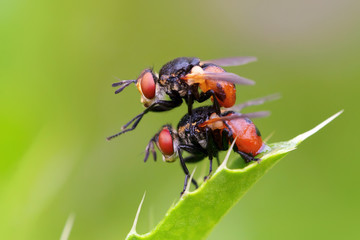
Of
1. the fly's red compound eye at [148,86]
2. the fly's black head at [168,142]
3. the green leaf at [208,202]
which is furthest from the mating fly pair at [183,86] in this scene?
the green leaf at [208,202]

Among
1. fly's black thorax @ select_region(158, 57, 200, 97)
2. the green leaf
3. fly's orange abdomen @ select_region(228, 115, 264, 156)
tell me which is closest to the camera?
the green leaf

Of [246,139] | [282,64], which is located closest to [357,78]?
[282,64]

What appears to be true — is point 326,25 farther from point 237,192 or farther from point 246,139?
point 237,192

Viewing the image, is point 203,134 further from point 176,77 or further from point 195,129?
point 176,77

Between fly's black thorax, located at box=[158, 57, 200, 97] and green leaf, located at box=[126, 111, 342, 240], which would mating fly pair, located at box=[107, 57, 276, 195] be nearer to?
fly's black thorax, located at box=[158, 57, 200, 97]

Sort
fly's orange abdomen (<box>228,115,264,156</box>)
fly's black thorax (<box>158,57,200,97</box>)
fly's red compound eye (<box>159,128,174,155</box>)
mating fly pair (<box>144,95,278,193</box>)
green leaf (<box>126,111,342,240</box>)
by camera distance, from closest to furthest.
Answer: green leaf (<box>126,111,342,240</box>) < fly's orange abdomen (<box>228,115,264,156</box>) < mating fly pair (<box>144,95,278,193</box>) < fly's red compound eye (<box>159,128,174,155</box>) < fly's black thorax (<box>158,57,200,97</box>)

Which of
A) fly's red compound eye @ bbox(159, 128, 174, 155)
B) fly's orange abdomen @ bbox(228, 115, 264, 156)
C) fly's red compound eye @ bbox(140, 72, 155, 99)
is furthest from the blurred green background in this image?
fly's red compound eye @ bbox(140, 72, 155, 99)
